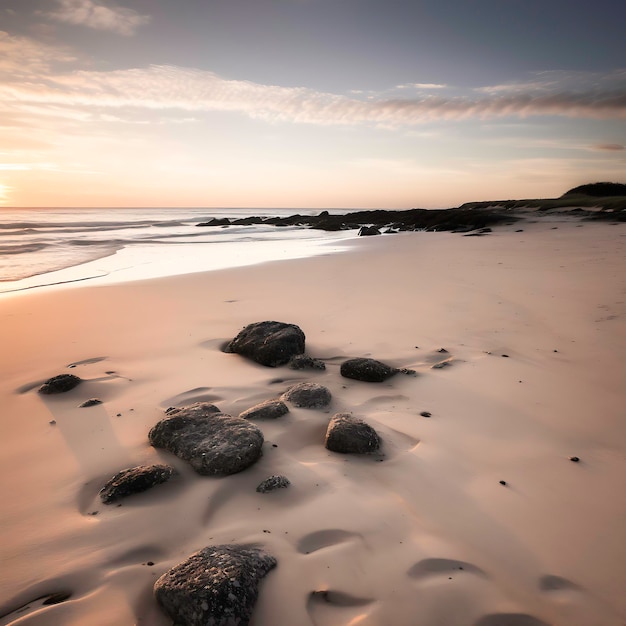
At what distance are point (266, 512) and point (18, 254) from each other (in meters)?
18.6

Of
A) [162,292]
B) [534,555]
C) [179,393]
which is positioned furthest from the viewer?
[162,292]

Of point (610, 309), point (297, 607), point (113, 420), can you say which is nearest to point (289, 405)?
point (113, 420)

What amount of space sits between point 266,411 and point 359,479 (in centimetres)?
97

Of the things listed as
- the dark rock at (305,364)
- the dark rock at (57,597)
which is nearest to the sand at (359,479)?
the dark rock at (57,597)

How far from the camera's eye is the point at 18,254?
1596 cm

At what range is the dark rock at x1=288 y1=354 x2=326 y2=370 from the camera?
4.03 metres

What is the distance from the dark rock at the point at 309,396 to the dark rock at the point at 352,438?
1.56 feet

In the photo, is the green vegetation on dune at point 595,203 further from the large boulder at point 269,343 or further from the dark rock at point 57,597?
the dark rock at point 57,597

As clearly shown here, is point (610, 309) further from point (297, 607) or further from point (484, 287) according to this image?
point (297, 607)

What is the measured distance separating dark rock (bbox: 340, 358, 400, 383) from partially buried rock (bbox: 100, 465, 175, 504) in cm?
189

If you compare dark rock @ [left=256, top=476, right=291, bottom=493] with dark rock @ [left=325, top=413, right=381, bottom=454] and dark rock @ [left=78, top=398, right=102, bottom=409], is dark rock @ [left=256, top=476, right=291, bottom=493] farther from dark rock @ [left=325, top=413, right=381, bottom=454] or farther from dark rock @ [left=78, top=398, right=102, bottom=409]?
dark rock @ [left=78, top=398, right=102, bottom=409]

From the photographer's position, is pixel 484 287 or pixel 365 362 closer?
pixel 365 362

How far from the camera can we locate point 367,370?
12.2ft

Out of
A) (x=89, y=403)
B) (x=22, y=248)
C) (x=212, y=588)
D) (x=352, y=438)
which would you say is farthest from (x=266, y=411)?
(x=22, y=248)
